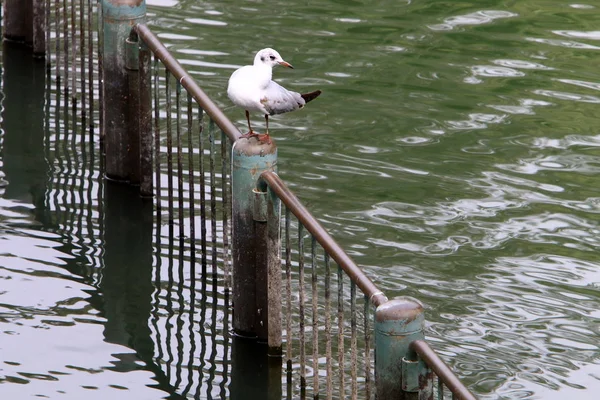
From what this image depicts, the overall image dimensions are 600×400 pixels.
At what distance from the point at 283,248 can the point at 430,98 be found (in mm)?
3412

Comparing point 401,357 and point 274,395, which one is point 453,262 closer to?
point 274,395

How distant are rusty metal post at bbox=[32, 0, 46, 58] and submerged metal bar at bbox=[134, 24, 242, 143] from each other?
2984 millimetres

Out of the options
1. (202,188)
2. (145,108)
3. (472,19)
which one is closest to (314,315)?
(202,188)

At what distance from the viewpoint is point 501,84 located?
1258 cm

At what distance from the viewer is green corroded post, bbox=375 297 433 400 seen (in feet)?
20.0

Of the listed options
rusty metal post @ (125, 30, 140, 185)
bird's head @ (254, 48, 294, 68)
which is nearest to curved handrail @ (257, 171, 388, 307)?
bird's head @ (254, 48, 294, 68)

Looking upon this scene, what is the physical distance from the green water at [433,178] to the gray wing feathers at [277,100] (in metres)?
1.67

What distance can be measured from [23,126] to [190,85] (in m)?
3.34

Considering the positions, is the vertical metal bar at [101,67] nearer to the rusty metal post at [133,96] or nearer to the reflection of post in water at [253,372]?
the rusty metal post at [133,96]

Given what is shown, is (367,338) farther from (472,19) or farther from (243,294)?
(472,19)

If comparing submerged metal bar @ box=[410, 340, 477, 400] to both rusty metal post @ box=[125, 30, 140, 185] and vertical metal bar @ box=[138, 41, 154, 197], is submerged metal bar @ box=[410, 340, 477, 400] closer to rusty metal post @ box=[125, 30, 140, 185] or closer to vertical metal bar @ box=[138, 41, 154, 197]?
vertical metal bar @ box=[138, 41, 154, 197]

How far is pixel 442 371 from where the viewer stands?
18.9 ft

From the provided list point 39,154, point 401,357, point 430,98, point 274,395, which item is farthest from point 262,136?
point 430,98

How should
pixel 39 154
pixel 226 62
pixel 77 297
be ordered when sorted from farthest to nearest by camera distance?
pixel 226 62
pixel 39 154
pixel 77 297
